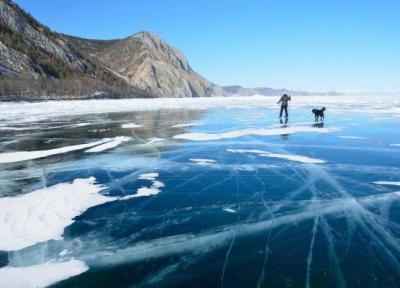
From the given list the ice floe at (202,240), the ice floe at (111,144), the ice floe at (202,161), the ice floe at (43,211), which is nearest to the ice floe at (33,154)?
the ice floe at (111,144)

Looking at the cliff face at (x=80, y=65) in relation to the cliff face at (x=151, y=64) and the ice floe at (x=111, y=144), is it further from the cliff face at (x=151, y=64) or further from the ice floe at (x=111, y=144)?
the ice floe at (x=111, y=144)

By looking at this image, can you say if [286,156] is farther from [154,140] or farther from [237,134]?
[237,134]

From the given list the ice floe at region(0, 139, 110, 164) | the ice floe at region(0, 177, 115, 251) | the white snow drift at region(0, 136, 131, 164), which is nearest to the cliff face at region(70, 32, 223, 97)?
the white snow drift at region(0, 136, 131, 164)

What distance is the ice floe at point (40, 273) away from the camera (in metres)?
Answer: 3.46

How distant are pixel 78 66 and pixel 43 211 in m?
126

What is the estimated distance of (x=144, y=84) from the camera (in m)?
148

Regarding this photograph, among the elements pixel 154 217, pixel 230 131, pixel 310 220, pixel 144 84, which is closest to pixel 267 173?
pixel 310 220

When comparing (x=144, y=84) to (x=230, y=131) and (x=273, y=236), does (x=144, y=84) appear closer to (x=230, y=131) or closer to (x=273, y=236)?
(x=230, y=131)

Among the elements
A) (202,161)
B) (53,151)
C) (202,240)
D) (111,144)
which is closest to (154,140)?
(111,144)

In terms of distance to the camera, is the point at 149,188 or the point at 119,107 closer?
the point at 149,188

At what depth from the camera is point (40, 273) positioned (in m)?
3.67

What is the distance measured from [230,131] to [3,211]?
11.0 m

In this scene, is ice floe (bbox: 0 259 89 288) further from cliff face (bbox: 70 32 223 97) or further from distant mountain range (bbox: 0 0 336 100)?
cliff face (bbox: 70 32 223 97)

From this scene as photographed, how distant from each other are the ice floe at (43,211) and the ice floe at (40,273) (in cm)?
59
